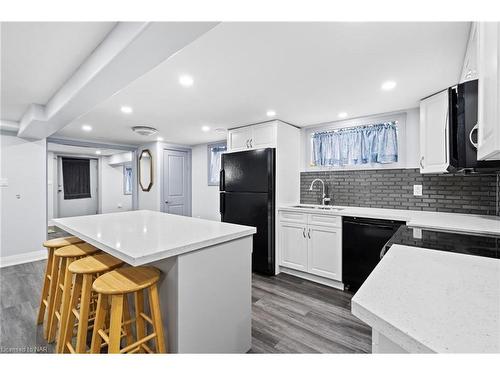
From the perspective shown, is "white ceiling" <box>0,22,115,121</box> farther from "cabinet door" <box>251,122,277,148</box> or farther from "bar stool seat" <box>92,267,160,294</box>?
"cabinet door" <box>251,122,277,148</box>

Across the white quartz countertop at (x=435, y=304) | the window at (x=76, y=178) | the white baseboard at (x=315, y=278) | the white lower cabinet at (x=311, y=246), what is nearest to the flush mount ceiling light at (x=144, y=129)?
the white lower cabinet at (x=311, y=246)

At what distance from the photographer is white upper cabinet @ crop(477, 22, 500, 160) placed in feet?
2.38

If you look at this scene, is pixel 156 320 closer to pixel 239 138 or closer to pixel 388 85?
pixel 388 85

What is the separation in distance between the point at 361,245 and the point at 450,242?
1144mm

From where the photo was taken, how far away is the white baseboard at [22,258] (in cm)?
363

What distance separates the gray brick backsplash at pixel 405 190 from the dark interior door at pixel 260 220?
854 millimetres

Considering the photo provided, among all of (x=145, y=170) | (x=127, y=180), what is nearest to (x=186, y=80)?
(x=145, y=170)

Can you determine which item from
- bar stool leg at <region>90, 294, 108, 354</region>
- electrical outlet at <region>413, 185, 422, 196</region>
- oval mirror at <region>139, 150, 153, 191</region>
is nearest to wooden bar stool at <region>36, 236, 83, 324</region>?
bar stool leg at <region>90, 294, 108, 354</region>

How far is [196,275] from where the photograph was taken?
55.4 inches

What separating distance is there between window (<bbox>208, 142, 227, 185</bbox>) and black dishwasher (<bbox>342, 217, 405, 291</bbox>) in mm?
2998

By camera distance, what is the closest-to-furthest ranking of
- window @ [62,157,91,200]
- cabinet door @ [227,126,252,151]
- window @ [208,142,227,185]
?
cabinet door @ [227,126,252,151]
window @ [208,142,227,185]
window @ [62,157,91,200]

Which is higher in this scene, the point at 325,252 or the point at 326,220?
the point at 326,220

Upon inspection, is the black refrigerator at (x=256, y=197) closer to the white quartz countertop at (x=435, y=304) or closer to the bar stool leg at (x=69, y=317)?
the bar stool leg at (x=69, y=317)

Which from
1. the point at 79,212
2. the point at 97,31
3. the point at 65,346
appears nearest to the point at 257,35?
the point at 97,31
